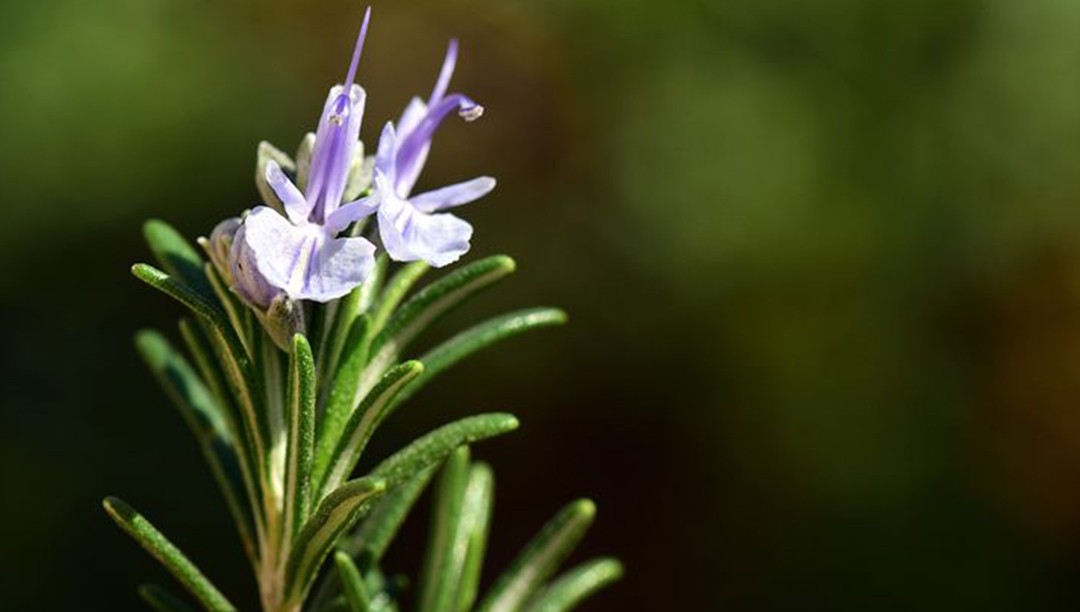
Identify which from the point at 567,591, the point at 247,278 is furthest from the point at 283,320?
the point at 567,591

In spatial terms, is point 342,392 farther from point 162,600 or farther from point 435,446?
point 162,600

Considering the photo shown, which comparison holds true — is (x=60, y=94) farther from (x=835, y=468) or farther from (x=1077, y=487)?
(x=1077, y=487)

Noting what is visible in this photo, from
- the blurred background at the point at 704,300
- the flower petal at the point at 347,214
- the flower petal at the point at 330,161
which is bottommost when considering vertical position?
the blurred background at the point at 704,300

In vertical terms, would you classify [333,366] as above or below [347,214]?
below

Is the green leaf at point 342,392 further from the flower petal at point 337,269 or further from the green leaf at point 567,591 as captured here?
the green leaf at point 567,591

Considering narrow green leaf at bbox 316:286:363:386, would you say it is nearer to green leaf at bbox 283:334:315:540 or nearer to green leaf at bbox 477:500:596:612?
green leaf at bbox 283:334:315:540

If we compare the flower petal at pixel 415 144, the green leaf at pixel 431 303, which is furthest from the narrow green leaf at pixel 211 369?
the flower petal at pixel 415 144

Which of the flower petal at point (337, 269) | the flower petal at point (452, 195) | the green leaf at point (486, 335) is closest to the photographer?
the flower petal at point (337, 269)

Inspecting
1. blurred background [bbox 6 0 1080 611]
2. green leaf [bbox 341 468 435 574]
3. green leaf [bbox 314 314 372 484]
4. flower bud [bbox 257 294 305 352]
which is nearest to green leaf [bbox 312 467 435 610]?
green leaf [bbox 341 468 435 574]
